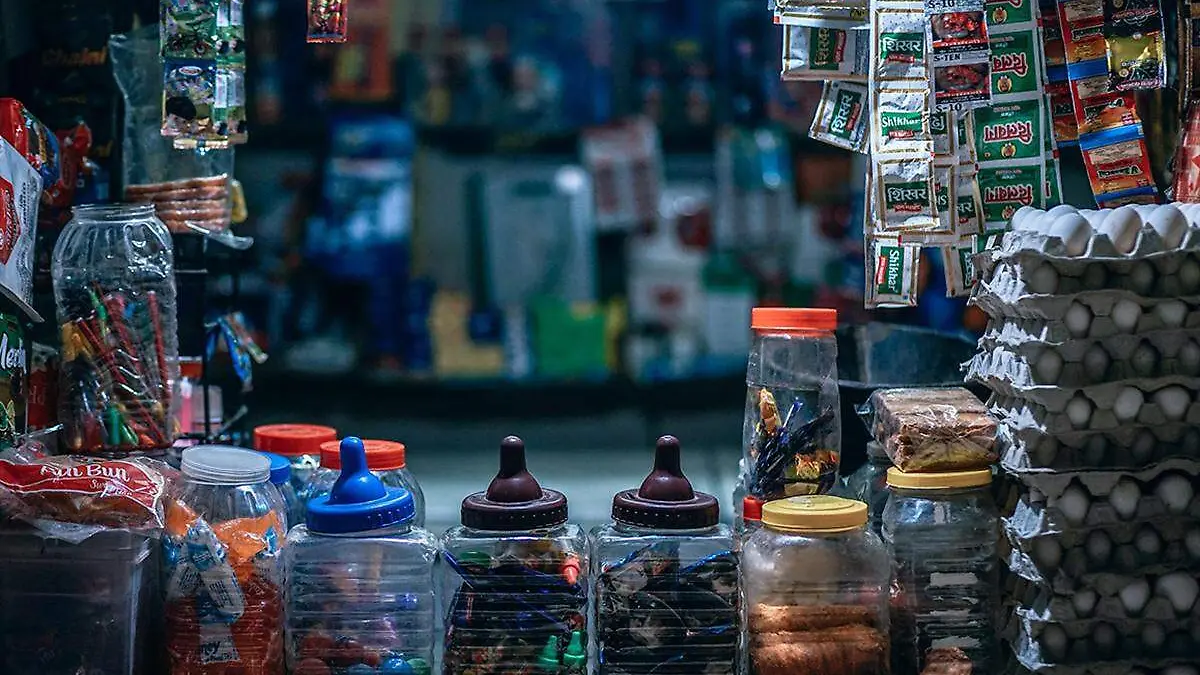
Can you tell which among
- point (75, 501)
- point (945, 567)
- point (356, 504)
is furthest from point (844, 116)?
point (75, 501)

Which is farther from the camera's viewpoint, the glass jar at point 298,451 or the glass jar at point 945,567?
the glass jar at point 298,451

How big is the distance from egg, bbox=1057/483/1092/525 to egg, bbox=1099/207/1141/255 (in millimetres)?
334

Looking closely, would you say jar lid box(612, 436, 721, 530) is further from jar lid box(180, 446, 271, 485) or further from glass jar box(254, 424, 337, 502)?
glass jar box(254, 424, 337, 502)

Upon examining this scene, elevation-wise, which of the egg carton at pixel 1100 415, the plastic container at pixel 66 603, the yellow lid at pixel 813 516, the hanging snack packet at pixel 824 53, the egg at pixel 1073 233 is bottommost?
the plastic container at pixel 66 603

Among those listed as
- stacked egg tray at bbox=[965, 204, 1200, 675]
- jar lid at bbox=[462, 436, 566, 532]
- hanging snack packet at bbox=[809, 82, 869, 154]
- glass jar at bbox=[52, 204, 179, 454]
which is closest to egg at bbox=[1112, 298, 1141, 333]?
stacked egg tray at bbox=[965, 204, 1200, 675]

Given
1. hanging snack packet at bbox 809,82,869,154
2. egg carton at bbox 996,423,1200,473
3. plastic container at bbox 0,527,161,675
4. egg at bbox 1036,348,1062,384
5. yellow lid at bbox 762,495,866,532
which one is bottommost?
plastic container at bbox 0,527,161,675

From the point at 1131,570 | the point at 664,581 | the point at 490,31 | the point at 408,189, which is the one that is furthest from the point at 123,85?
the point at 490,31

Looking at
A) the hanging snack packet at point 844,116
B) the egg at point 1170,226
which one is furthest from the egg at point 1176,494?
the hanging snack packet at point 844,116

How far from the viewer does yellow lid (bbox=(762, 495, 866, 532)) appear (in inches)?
72.8

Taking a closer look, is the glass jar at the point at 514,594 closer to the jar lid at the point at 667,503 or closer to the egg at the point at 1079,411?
the jar lid at the point at 667,503

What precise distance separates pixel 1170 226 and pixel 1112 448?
1.02 feet

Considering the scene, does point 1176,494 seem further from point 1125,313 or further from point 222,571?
point 222,571

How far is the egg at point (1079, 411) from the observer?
5.99 ft

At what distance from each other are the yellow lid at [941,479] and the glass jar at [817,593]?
9cm
